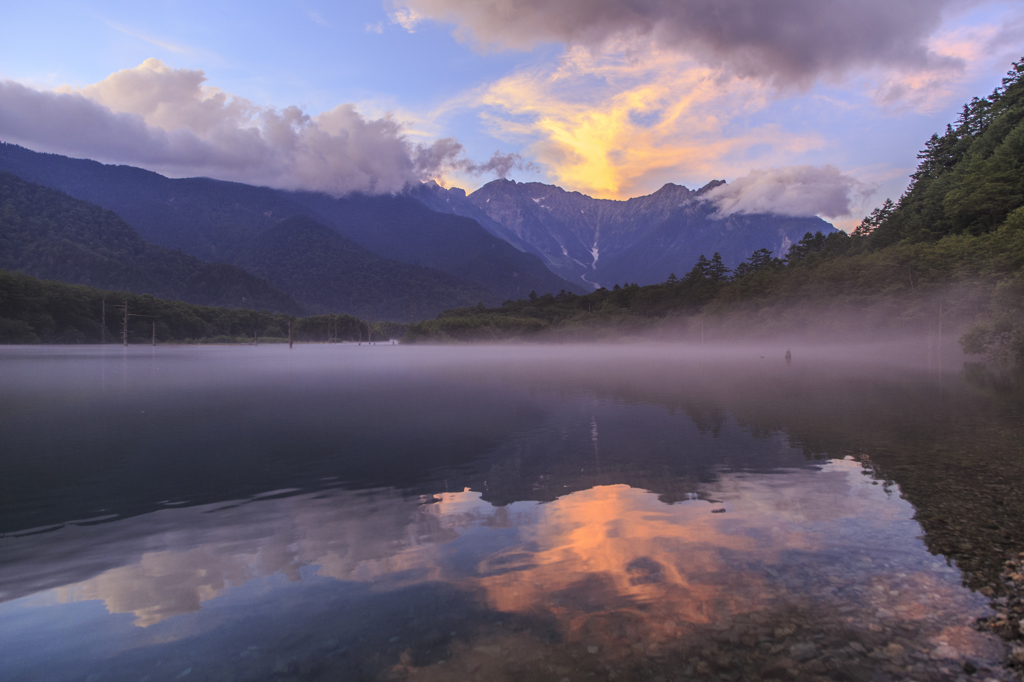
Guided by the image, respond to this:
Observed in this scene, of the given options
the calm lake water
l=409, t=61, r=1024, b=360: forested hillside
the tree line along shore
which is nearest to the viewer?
the calm lake water

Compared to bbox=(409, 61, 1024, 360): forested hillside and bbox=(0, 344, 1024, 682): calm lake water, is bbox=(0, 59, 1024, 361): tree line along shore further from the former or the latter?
bbox=(0, 344, 1024, 682): calm lake water

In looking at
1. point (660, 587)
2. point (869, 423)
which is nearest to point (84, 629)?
point (660, 587)

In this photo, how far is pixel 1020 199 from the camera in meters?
87.9

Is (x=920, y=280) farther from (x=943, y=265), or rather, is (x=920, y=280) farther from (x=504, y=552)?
(x=504, y=552)

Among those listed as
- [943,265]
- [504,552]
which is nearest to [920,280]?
[943,265]

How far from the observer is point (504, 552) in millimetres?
9164

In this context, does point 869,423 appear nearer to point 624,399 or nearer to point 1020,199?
point 624,399

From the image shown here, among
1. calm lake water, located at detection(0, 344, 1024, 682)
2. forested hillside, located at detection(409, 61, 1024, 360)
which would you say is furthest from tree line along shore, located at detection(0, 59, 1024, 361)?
calm lake water, located at detection(0, 344, 1024, 682)

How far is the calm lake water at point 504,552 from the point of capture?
6.14 meters

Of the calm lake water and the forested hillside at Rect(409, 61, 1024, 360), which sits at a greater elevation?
the forested hillside at Rect(409, 61, 1024, 360)

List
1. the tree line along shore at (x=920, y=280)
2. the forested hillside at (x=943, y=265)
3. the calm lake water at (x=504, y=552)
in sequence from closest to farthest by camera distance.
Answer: the calm lake water at (x=504, y=552), the forested hillside at (x=943, y=265), the tree line along shore at (x=920, y=280)

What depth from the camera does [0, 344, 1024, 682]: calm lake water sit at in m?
6.14

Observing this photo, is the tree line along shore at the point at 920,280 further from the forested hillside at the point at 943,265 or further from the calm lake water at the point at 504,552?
the calm lake water at the point at 504,552

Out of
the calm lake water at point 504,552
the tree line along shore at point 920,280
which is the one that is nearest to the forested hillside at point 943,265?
the tree line along shore at point 920,280
